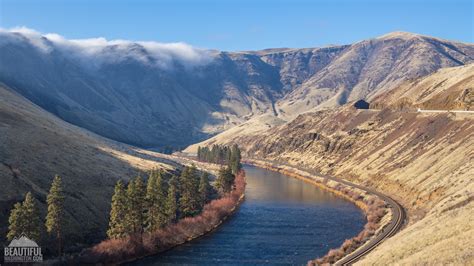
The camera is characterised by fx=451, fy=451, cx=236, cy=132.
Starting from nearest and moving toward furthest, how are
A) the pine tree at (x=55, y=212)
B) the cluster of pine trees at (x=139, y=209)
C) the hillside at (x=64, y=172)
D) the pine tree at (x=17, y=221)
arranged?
1. the pine tree at (x=17, y=221)
2. the pine tree at (x=55, y=212)
3. the cluster of pine trees at (x=139, y=209)
4. the hillside at (x=64, y=172)

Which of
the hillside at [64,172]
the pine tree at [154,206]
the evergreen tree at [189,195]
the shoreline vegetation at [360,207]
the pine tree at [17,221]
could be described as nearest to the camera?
the pine tree at [17,221]

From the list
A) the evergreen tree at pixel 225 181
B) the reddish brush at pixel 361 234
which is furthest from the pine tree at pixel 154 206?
the evergreen tree at pixel 225 181

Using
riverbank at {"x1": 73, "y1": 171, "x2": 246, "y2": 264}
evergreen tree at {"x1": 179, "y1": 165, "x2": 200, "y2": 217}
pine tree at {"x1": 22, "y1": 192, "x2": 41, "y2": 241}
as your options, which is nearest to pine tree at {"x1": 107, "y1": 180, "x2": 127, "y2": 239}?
riverbank at {"x1": 73, "y1": 171, "x2": 246, "y2": 264}

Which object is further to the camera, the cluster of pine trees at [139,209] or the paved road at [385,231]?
the cluster of pine trees at [139,209]

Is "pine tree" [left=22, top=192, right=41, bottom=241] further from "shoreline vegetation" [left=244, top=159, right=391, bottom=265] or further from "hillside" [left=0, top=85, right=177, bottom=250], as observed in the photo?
"shoreline vegetation" [left=244, top=159, right=391, bottom=265]

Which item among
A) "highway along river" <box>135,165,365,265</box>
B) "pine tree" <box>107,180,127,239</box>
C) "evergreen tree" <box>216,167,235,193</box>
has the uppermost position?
"evergreen tree" <box>216,167,235,193</box>

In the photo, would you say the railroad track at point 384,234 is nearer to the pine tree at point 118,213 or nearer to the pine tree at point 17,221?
the pine tree at point 118,213

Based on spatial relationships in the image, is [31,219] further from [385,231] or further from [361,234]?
[385,231]
